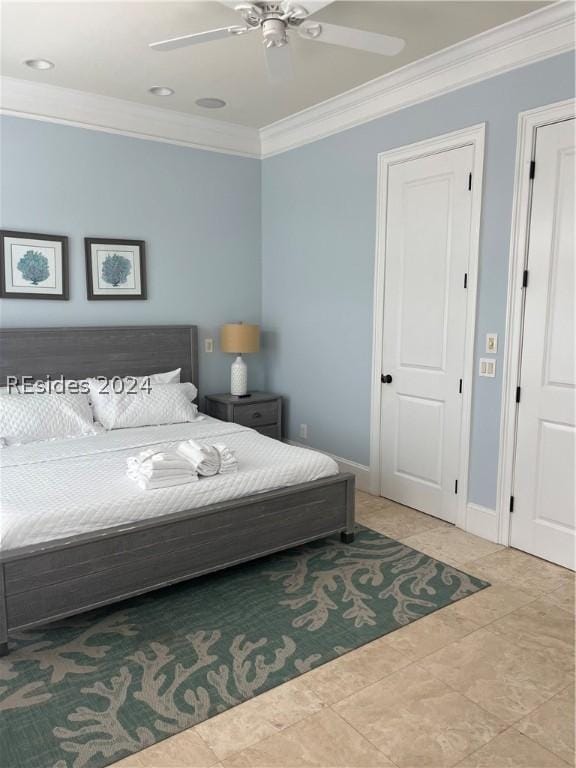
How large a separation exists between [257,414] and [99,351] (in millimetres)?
1318

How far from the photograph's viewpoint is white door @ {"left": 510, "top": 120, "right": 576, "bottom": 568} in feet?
9.53

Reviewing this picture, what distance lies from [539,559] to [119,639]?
2208 mm

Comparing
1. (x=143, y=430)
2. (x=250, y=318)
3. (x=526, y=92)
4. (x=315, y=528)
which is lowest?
(x=315, y=528)

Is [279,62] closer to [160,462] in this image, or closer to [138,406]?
[160,462]

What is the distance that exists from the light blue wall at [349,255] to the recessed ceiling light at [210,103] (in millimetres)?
730

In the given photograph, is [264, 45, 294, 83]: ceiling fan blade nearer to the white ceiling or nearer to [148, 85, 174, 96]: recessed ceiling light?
the white ceiling

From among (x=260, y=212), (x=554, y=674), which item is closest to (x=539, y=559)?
(x=554, y=674)

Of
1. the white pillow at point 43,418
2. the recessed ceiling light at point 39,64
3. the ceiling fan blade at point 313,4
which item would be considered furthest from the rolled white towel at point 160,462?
the recessed ceiling light at point 39,64

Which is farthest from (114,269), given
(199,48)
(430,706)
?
(430,706)

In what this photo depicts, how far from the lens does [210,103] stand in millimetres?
4082

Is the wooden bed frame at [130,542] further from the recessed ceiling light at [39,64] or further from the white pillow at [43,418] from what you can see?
the recessed ceiling light at [39,64]

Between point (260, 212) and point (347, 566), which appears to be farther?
point (260, 212)

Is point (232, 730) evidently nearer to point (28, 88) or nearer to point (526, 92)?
point (526, 92)

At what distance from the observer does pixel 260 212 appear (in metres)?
4.98
